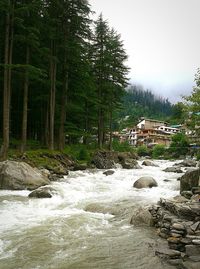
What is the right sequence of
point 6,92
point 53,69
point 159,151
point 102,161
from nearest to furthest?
1. point 6,92
2. point 53,69
3. point 102,161
4. point 159,151

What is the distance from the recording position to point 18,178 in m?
16.7

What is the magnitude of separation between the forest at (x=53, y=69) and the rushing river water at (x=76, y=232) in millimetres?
8320

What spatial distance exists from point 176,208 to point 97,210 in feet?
12.0

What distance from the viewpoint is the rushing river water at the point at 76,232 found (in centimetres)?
758

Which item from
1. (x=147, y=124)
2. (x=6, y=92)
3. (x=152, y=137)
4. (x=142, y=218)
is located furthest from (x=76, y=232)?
(x=147, y=124)

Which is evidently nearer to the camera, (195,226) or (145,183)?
(195,226)

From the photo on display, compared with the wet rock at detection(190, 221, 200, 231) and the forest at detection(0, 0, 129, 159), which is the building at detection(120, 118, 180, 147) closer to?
the forest at detection(0, 0, 129, 159)

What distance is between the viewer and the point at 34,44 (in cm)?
2267

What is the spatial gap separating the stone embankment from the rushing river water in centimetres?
41

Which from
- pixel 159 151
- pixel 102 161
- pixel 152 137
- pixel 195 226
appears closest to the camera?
pixel 195 226

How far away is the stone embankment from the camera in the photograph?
7.50 meters

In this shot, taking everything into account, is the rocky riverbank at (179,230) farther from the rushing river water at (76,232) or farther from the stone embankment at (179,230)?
the rushing river water at (76,232)

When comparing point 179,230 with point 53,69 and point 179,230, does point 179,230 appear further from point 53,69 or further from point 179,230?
point 53,69

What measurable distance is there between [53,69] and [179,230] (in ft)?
70.6
